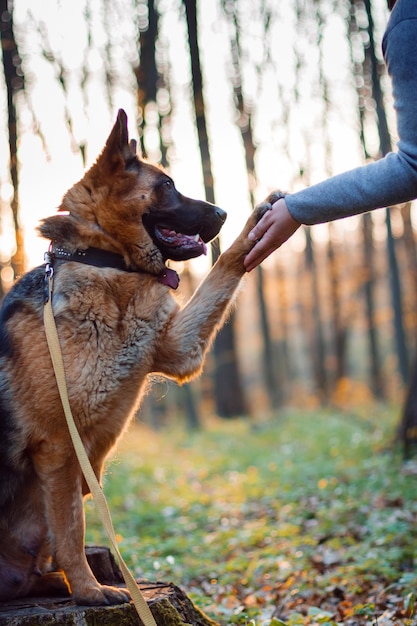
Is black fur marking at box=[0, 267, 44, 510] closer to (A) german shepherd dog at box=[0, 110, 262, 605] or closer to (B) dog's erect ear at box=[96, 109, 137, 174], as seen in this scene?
(A) german shepherd dog at box=[0, 110, 262, 605]

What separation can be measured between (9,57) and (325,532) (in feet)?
30.4

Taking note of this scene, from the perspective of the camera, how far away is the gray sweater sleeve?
221 cm

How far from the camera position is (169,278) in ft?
11.2

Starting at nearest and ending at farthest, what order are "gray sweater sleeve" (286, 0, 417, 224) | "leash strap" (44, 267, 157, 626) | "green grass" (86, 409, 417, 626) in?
1. "gray sweater sleeve" (286, 0, 417, 224)
2. "leash strap" (44, 267, 157, 626)
3. "green grass" (86, 409, 417, 626)

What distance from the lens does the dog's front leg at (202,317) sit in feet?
10.5

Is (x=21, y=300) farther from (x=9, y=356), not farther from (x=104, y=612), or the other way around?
(x=104, y=612)

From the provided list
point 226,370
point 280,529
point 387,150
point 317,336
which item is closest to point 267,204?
point 280,529

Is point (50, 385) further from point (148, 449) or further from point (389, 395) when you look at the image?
point (389, 395)

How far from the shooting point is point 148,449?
14273mm

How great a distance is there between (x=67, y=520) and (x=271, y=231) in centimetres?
169

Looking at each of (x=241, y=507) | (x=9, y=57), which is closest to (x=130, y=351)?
(x=241, y=507)

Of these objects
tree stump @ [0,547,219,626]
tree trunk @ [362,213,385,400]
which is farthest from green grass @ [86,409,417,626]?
tree trunk @ [362,213,385,400]

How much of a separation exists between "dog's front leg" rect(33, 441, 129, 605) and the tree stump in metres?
0.09

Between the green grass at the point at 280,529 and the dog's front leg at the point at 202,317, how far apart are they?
0.95m
